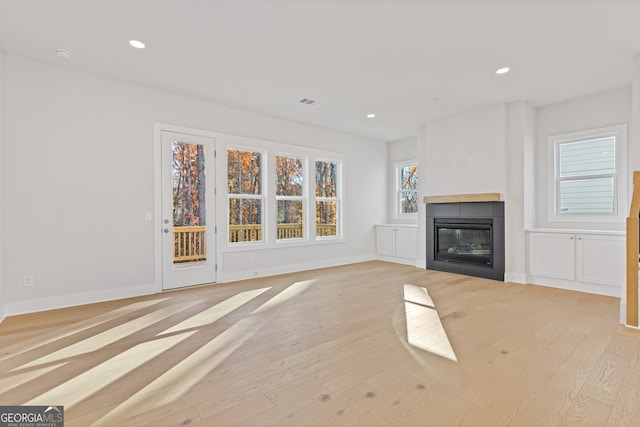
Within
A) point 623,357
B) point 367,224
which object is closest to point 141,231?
point 367,224

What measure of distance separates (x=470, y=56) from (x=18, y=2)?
4.26 m

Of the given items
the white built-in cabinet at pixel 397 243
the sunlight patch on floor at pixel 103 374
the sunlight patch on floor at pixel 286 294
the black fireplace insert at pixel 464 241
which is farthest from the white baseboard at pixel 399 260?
the sunlight patch on floor at pixel 103 374

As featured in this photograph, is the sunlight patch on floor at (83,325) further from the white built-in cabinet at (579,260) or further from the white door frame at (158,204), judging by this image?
the white built-in cabinet at (579,260)

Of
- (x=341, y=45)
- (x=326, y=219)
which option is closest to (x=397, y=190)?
(x=326, y=219)

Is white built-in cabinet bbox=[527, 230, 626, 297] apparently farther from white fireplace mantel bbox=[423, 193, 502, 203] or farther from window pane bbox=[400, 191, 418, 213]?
window pane bbox=[400, 191, 418, 213]

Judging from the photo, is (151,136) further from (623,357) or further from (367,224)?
(623,357)

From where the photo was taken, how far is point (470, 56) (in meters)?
Answer: 3.41

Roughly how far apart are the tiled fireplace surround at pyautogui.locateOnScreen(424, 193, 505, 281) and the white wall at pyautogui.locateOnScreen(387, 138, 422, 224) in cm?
116

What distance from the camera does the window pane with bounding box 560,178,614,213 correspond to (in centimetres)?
452

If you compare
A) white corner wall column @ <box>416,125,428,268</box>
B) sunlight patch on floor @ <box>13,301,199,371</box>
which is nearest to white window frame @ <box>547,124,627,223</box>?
white corner wall column @ <box>416,125,428,268</box>

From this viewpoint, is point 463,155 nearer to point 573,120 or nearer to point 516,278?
point 573,120

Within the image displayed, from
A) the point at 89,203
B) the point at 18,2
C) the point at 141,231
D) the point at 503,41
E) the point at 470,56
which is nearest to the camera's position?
the point at 18,2

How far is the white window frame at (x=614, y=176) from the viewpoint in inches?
172

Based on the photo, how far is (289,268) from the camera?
18.9 feet
